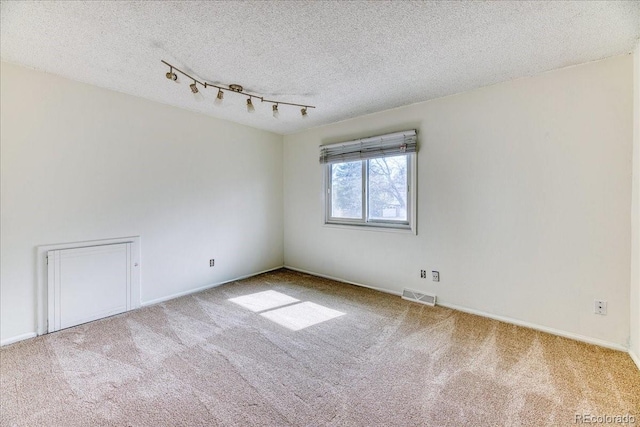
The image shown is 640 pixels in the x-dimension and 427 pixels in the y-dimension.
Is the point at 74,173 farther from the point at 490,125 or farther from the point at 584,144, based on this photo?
the point at 584,144

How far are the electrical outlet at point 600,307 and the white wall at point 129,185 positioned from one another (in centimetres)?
385

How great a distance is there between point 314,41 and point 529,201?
7.63 feet

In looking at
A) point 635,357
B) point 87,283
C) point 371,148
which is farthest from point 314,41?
point 635,357

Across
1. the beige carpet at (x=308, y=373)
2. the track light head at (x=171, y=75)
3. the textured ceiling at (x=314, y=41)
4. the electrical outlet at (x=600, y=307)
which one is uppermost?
the textured ceiling at (x=314, y=41)

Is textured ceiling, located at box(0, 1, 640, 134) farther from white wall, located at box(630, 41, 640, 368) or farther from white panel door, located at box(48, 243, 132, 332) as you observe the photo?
white panel door, located at box(48, 243, 132, 332)

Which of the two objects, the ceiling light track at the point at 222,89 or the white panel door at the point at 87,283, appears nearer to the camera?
the ceiling light track at the point at 222,89

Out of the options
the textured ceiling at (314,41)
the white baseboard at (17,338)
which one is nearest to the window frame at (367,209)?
the textured ceiling at (314,41)

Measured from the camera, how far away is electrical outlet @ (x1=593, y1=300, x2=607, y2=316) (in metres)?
2.22

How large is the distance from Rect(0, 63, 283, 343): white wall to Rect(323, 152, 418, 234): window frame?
3.21 feet

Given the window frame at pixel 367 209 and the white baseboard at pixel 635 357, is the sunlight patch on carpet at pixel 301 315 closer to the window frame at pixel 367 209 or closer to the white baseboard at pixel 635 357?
the window frame at pixel 367 209

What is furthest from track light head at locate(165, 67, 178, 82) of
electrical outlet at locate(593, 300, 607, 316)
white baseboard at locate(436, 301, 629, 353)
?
electrical outlet at locate(593, 300, 607, 316)

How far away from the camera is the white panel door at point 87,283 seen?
2.49m

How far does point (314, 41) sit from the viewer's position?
78.0 inches

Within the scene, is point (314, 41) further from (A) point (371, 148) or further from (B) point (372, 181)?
(B) point (372, 181)
